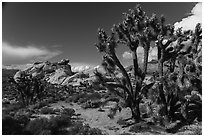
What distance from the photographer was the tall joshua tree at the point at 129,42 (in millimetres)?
10195

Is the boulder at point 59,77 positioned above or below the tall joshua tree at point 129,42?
above

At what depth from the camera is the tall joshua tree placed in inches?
401

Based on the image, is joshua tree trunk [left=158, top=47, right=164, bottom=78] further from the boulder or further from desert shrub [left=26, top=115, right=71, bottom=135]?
A: the boulder

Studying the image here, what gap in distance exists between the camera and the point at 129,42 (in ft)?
34.9

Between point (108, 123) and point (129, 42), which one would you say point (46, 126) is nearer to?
point (108, 123)

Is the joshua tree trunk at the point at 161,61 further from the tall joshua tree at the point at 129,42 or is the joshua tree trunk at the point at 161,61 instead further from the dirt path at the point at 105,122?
the dirt path at the point at 105,122

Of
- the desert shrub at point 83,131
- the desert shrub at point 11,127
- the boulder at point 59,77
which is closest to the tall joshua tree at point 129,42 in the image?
the desert shrub at point 83,131

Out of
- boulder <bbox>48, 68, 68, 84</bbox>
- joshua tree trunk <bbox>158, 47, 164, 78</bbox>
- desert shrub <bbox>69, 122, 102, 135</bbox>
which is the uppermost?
boulder <bbox>48, 68, 68, 84</bbox>

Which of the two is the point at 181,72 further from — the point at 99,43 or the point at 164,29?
the point at 99,43

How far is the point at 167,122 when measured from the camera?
391 inches

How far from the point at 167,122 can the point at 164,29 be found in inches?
165

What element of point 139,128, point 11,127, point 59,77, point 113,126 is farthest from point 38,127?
point 59,77

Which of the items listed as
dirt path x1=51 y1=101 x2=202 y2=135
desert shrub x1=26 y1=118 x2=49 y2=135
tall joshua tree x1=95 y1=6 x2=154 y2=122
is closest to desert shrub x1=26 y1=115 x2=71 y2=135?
desert shrub x1=26 y1=118 x2=49 y2=135

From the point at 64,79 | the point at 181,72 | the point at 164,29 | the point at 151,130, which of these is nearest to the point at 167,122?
the point at 151,130
